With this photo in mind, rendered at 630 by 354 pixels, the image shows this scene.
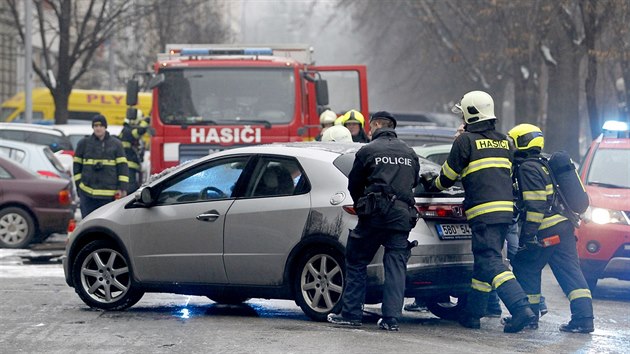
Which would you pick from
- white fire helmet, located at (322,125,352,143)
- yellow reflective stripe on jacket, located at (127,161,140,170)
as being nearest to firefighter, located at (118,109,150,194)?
yellow reflective stripe on jacket, located at (127,161,140,170)

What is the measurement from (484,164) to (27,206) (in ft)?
32.9

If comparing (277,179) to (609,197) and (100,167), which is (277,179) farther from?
(100,167)

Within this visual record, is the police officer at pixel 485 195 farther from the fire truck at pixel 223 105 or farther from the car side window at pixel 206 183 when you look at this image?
the fire truck at pixel 223 105

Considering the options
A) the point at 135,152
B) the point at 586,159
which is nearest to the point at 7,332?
the point at 586,159

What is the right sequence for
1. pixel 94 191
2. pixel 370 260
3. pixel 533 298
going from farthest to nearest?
pixel 94 191, pixel 533 298, pixel 370 260

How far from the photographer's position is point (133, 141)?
18234mm

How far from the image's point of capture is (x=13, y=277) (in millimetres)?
13852

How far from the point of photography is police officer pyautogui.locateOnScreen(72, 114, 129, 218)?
15.9 meters

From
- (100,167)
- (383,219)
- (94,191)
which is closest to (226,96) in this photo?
(100,167)

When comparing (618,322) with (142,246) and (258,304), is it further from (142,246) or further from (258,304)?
(142,246)

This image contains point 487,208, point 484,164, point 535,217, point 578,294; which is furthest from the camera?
point 578,294

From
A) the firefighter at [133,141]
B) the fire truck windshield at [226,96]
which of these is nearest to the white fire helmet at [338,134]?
the fire truck windshield at [226,96]

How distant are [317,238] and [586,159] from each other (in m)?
5.49

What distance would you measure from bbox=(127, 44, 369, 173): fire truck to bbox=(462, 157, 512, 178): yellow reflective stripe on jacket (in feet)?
24.1
